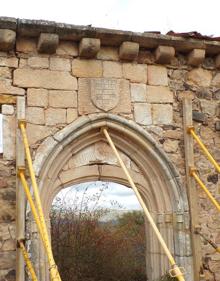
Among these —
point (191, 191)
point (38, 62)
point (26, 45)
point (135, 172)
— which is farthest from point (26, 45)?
point (191, 191)

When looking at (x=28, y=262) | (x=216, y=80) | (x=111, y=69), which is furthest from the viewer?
(x=216, y=80)

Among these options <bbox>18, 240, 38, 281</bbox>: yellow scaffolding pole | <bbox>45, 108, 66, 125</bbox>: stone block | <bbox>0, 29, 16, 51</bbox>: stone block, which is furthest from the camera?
<bbox>45, 108, 66, 125</bbox>: stone block

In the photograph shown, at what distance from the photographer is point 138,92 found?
5219 mm

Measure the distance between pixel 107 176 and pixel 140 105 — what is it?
1.01m

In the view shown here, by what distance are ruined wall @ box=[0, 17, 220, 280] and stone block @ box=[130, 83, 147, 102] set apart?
0.04 ft

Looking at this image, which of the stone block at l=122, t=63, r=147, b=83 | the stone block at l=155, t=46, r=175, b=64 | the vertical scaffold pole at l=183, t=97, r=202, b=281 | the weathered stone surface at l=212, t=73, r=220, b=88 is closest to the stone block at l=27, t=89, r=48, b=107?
the stone block at l=122, t=63, r=147, b=83

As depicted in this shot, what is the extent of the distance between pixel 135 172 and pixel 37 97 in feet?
5.14

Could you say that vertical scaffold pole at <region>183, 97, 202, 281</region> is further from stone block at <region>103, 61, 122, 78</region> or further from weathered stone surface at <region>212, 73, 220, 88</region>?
stone block at <region>103, 61, 122, 78</region>

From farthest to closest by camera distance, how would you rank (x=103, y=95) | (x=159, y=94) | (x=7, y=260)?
(x=159, y=94) → (x=103, y=95) → (x=7, y=260)

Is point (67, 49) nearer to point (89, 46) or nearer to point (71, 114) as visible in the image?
point (89, 46)

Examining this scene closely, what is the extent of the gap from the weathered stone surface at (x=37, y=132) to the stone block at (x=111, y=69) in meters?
1.05

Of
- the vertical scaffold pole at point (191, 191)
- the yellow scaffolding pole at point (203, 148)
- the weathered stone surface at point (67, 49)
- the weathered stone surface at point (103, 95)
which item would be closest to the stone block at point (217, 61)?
the vertical scaffold pole at point (191, 191)

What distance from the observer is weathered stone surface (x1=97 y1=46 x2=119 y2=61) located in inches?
203

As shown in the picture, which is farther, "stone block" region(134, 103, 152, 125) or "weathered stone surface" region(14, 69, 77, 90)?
"stone block" region(134, 103, 152, 125)
